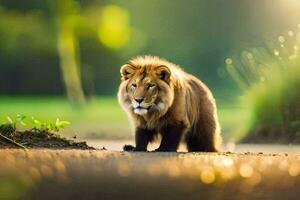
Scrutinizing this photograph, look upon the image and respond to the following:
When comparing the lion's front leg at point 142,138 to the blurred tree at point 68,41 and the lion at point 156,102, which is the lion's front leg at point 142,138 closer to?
the lion at point 156,102

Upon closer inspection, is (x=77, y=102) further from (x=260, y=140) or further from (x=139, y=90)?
(x=139, y=90)

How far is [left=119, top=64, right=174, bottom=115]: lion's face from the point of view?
6.36m

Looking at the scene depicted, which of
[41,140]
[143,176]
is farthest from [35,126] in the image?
[143,176]

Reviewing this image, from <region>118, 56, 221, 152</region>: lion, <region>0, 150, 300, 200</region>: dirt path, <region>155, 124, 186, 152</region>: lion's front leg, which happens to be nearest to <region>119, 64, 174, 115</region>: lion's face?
<region>118, 56, 221, 152</region>: lion

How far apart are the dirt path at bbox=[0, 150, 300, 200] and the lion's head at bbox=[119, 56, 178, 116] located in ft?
1.17

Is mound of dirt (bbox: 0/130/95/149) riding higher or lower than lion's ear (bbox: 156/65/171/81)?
lower

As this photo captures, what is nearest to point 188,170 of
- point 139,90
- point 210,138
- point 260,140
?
point 139,90

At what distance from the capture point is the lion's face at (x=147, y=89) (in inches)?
250

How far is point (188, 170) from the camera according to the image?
219 inches

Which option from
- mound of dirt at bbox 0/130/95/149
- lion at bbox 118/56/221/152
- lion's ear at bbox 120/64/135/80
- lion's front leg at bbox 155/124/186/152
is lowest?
mound of dirt at bbox 0/130/95/149

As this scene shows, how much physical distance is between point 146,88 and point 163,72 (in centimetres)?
19

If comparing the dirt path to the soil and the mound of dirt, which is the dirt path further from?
the soil

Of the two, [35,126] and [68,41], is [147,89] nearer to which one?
[35,126]

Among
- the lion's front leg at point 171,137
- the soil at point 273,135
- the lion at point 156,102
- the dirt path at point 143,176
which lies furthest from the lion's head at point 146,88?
the soil at point 273,135
